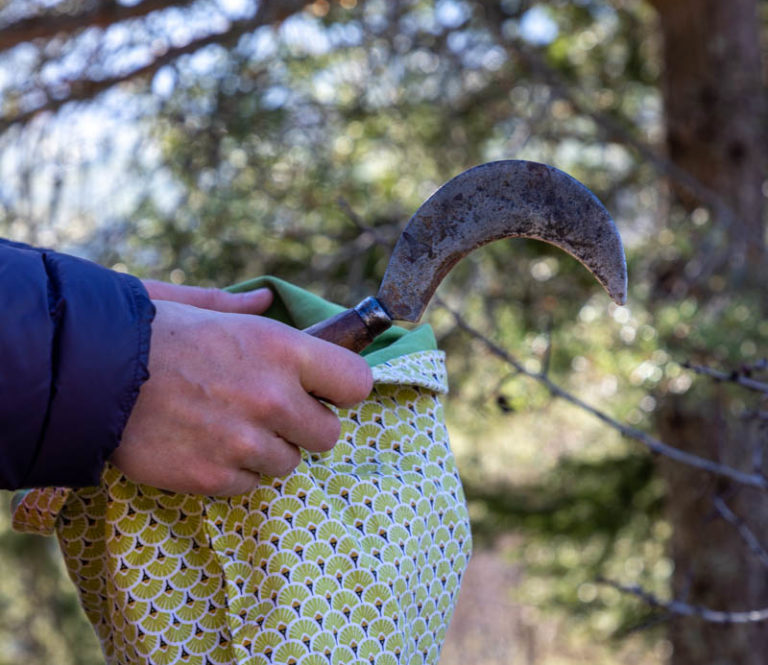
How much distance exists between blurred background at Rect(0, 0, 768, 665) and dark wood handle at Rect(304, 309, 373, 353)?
1495 mm

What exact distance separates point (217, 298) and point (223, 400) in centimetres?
→ 36

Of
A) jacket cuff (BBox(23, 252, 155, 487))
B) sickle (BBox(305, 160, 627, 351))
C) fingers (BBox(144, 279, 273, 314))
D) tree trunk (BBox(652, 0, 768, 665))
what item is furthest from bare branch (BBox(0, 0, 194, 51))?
jacket cuff (BBox(23, 252, 155, 487))

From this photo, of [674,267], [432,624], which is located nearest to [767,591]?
[674,267]

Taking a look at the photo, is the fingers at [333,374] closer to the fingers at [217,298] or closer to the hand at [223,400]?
the hand at [223,400]

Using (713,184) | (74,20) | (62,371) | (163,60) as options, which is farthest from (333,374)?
(713,184)

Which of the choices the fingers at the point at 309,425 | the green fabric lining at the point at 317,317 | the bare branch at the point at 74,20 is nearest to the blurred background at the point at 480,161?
the bare branch at the point at 74,20

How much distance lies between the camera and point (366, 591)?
1.02 meters

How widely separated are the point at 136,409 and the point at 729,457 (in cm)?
318

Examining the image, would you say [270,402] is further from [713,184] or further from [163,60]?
[713,184]

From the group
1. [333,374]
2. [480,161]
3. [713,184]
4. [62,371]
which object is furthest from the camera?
[713,184]

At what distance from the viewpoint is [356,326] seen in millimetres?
1053

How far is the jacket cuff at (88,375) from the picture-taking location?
0.85 meters

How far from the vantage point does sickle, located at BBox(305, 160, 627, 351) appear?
3.37 ft

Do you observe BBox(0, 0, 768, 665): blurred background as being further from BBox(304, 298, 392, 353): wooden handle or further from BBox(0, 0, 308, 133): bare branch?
BBox(304, 298, 392, 353): wooden handle
